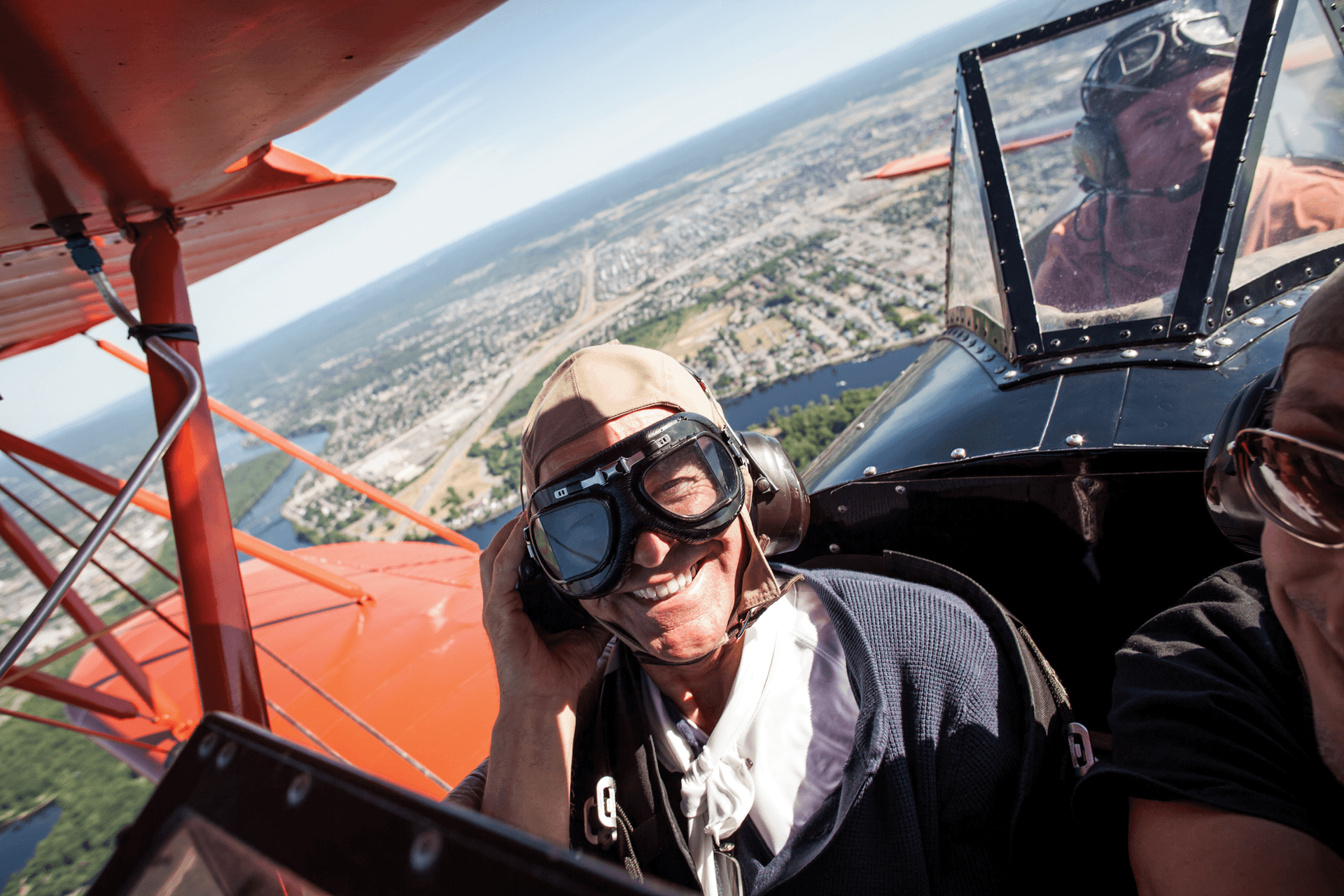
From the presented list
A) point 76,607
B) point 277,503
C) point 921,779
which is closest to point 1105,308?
point 921,779

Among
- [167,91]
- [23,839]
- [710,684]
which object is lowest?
[23,839]

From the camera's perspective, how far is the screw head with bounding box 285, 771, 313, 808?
0.57 metres

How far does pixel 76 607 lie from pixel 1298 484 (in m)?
6.65

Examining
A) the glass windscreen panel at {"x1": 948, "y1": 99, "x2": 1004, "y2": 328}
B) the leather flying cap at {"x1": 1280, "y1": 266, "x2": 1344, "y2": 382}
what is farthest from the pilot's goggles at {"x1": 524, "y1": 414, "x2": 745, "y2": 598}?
the glass windscreen panel at {"x1": 948, "y1": 99, "x2": 1004, "y2": 328}

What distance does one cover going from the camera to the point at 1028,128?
9.16 feet

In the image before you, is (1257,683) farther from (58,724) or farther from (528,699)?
(58,724)

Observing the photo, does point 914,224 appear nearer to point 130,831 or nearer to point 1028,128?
point 1028,128

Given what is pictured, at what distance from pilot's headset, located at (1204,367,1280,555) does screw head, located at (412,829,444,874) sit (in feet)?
3.87

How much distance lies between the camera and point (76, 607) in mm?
4672

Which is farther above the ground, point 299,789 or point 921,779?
point 299,789

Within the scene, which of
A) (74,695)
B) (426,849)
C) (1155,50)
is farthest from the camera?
(74,695)

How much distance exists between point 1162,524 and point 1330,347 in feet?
3.15

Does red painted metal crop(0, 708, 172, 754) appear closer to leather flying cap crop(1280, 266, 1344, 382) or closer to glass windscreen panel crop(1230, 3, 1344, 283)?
leather flying cap crop(1280, 266, 1344, 382)

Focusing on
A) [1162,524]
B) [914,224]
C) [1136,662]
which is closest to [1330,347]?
[1136,662]
